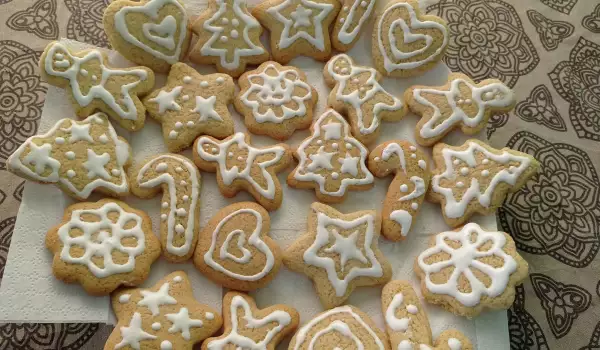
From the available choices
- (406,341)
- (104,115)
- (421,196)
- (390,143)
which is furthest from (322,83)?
(406,341)

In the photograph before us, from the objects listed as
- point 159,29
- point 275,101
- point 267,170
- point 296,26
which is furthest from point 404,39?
point 159,29

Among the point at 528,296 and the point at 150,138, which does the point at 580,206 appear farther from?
the point at 150,138

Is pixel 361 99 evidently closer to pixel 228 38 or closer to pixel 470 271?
pixel 228 38

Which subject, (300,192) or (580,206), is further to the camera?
(580,206)

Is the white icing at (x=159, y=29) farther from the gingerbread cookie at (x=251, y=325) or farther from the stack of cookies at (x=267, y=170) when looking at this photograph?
the gingerbread cookie at (x=251, y=325)

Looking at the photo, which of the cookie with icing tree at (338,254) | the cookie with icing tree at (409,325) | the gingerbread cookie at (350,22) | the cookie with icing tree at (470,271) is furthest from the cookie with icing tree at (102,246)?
the gingerbread cookie at (350,22)
